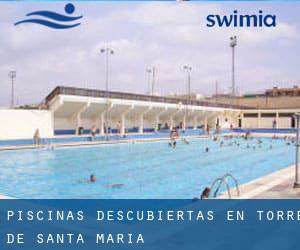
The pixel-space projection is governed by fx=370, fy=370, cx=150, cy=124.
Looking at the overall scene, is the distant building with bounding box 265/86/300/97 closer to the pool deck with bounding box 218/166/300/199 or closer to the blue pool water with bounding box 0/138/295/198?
the blue pool water with bounding box 0/138/295/198

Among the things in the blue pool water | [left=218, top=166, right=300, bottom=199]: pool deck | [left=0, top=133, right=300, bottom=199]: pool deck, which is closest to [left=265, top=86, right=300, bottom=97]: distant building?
the blue pool water

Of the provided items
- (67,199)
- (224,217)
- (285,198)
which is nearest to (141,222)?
(224,217)

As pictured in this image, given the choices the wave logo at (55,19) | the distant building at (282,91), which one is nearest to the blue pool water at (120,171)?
the wave logo at (55,19)

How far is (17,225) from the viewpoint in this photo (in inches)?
207

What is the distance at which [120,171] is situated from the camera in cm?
1375

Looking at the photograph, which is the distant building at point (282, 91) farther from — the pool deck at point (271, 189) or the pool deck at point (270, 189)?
the pool deck at point (270, 189)

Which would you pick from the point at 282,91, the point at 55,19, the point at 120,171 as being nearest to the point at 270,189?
the point at 120,171

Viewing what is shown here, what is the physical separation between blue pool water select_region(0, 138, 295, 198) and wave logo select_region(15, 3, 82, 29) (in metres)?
7.00

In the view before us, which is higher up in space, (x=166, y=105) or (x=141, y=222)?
(x=166, y=105)

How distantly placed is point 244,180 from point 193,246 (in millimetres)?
8127

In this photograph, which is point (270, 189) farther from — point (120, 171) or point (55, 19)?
point (55, 19)

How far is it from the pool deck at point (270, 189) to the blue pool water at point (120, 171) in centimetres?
207

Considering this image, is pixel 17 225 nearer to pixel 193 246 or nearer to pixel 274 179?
pixel 193 246

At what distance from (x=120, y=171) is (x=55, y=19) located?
11196 mm
